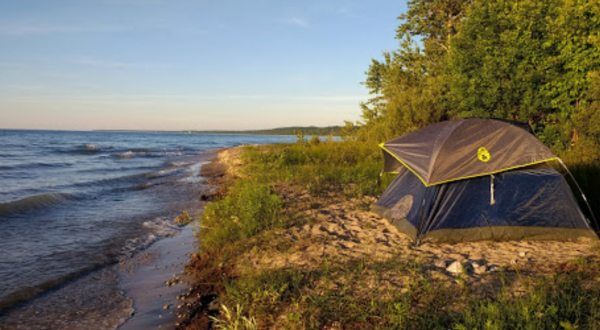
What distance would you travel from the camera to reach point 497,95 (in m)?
12.8

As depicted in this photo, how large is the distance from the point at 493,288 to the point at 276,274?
107 inches

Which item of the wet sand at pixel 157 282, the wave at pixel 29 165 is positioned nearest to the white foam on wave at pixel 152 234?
the wet sand at pixel 157 282

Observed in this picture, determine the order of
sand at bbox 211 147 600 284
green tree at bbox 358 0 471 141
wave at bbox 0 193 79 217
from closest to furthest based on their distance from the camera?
sand at bbox 211 147 600 284 → wave at bbox 0 193 79 217 → green tree at bbox 358 0 471 141

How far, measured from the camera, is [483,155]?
6.31m

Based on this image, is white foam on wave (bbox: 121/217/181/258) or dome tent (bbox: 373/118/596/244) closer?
dome tent (bbox: 373/118/596/244)

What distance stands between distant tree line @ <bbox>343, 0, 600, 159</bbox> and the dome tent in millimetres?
3368

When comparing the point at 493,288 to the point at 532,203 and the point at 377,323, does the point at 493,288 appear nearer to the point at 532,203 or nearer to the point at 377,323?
the point at 377,323

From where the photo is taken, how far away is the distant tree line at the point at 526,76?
10789mm

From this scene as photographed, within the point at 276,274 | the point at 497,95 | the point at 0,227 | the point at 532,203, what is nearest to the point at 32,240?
the point at 0,227

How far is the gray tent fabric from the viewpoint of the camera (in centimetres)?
627

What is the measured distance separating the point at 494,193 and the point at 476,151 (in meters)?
0.80

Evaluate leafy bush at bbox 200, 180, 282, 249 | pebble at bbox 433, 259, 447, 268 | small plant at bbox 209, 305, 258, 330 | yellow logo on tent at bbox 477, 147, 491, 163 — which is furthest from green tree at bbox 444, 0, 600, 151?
small plant at bbox 209, 305, 258, 330

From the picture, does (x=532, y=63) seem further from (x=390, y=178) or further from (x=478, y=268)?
(x=478, y=268)

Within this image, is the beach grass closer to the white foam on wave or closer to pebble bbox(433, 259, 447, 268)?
pebble bbox(433, 259, 447, 268)
